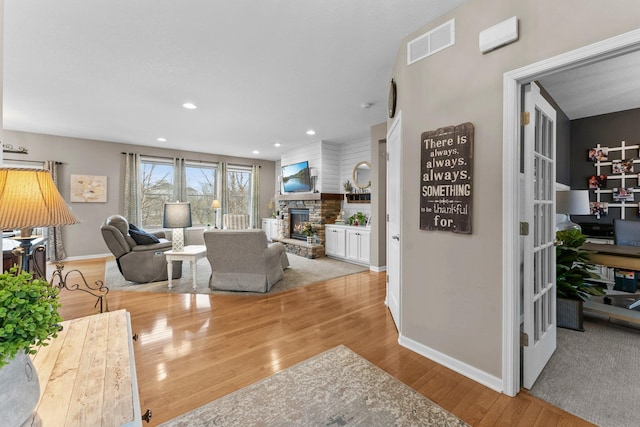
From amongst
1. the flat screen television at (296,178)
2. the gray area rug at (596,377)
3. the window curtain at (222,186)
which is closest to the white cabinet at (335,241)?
the flat screen television at (296,178)

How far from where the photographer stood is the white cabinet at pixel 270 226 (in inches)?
318

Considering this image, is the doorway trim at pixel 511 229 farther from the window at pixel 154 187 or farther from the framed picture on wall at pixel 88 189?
the framed picture on wall at pixel 88 189

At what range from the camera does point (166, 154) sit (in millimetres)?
7008

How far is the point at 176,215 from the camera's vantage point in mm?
3938

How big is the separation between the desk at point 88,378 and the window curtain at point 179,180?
6383mm

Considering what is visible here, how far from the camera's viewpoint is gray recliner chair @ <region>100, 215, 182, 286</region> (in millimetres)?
4113

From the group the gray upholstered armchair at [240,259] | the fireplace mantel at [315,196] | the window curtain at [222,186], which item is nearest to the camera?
the gray upholstered armchair at [240,259]

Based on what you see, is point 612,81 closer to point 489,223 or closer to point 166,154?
point 489,223

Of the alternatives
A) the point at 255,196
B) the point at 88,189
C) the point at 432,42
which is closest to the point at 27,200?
the point at 432,42

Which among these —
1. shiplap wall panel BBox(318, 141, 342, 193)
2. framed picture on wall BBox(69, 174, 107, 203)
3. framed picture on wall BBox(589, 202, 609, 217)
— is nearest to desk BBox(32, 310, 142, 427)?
shiplap wall panel BBox(318, 141, 342, 193)

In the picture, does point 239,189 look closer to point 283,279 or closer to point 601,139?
point 283,279

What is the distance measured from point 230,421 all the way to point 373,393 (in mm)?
899

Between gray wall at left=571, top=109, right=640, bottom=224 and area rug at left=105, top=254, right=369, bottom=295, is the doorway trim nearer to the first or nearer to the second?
area rug at left=105, top=254, right=369, bottom=295

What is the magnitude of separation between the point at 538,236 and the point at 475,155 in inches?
29.5
